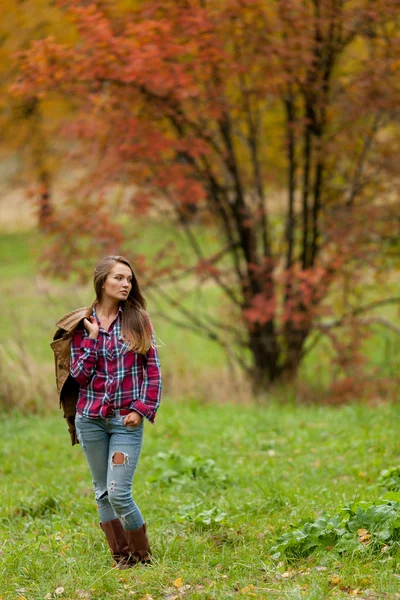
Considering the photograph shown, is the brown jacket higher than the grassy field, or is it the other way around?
the brown jacket

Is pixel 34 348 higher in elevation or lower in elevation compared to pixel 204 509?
higher

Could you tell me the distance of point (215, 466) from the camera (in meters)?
6.84

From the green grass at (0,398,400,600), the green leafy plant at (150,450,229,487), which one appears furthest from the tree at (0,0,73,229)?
the green leafy plant at (150,450,229,487)

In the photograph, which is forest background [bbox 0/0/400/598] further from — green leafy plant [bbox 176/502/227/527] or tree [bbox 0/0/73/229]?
green leafy plant [bbox 176/502/227/527]

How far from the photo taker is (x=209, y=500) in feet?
19.1

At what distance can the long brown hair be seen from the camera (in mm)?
4426

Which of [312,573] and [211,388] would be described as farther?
[211,388]

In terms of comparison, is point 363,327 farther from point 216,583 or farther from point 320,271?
point 216,583

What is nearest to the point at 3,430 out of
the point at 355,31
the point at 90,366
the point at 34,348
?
the point at 34,348

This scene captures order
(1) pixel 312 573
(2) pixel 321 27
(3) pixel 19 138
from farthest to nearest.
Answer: (3) pixel 19 138 < (2) pixel 321 27 < (1) pixel 312 573

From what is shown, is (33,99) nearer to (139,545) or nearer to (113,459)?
(113,459)

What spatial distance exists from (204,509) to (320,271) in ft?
14.7

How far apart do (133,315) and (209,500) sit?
6.33 ft

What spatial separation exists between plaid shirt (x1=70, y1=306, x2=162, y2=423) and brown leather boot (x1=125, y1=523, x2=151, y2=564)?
65 cm
